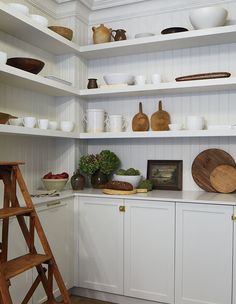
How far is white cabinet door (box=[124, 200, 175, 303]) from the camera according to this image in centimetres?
266

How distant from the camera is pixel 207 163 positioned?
10.0 feet

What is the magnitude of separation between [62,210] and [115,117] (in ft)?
3.32

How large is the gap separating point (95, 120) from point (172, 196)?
108 cm

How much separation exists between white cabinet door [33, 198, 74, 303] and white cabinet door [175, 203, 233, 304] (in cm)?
91

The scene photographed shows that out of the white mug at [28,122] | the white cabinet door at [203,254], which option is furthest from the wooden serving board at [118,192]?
the white mug at [28,122]

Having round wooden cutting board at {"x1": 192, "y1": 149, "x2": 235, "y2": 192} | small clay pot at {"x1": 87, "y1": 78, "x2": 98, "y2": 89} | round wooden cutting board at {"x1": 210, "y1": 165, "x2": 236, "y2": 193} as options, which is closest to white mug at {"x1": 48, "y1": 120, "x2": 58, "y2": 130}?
small clay pot at {"x1": 87, "y1": 78, "x2": 98, "y2": 89}

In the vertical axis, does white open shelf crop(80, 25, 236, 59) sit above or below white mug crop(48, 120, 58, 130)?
above

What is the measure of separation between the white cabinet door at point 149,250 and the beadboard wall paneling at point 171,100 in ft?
1.95

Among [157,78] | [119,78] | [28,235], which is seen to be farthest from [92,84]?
[28,235]

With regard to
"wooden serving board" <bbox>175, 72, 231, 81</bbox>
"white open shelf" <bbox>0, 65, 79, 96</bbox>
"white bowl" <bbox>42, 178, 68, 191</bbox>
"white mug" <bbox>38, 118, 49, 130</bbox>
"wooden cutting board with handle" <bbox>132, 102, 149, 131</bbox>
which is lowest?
"white bowl" <bbox>42, 178, 68, 191</bbox>

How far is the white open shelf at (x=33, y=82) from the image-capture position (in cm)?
240

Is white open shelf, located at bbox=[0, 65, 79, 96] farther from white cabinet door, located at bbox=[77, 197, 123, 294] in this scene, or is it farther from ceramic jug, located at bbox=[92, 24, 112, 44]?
white cabinet door, located at bbox=[77, 197, 123, 294]

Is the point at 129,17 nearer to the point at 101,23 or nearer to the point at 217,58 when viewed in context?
the point at 101,23

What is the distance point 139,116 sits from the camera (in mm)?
3223
